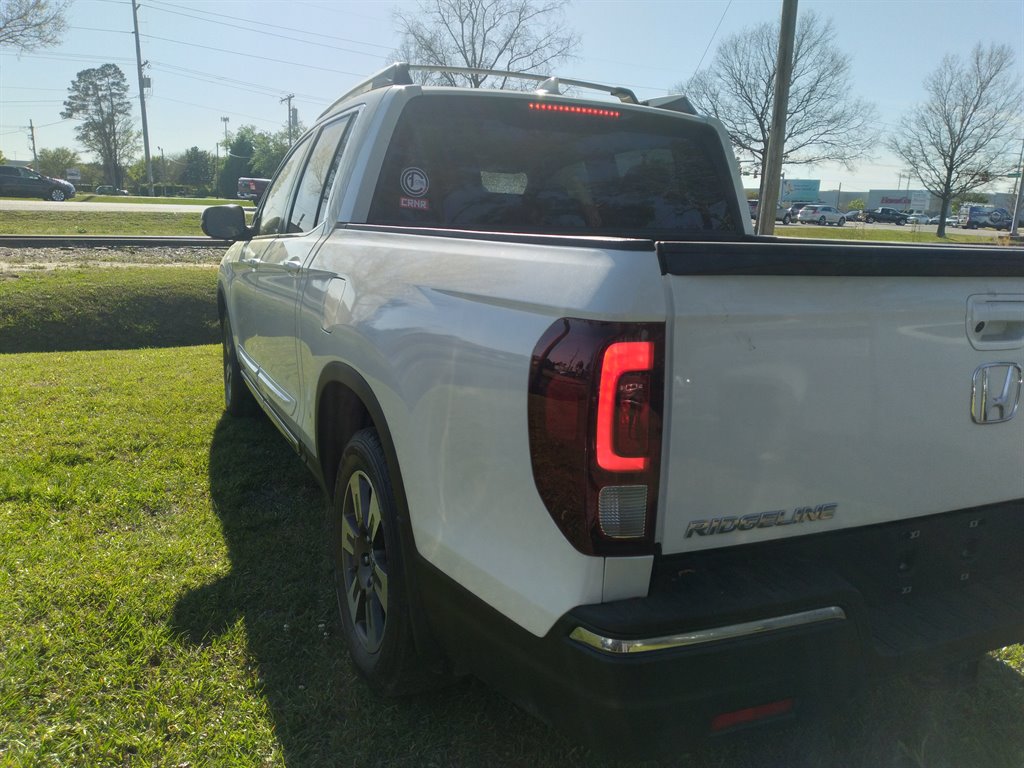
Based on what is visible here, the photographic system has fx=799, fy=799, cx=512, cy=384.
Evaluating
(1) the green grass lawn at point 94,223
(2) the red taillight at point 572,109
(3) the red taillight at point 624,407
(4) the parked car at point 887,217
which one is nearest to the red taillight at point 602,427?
(3) the red taillight at point 624,407

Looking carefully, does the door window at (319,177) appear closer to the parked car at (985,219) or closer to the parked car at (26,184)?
the parked car at (26,184)

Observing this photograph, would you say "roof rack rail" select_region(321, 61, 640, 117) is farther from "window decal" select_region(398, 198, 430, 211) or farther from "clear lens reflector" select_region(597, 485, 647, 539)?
"clear lens reflector" select_region(597, 485, 647, 539)

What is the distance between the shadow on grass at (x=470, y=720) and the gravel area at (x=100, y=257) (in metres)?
11.0

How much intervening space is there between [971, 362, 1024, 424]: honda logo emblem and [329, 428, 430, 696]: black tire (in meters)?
1.54

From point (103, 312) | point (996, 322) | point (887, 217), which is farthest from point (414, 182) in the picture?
point (887, 217)

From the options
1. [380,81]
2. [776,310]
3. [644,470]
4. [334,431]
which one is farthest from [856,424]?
[380,81]

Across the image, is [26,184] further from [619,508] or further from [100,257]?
[619,508]

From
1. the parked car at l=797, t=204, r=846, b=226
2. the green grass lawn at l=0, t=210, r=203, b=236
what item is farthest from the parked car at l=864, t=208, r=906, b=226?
the green grass lawn at l=0, t=210, r=203, b=236

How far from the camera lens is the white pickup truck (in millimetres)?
1613

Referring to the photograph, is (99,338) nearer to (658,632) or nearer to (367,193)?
(367,193)

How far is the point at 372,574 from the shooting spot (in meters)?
2.60

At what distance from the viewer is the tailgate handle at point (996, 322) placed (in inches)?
75.4

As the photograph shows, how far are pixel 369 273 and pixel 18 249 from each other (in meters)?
14.7

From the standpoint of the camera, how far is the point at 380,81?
3639 mm
